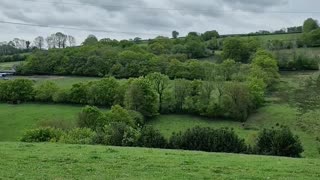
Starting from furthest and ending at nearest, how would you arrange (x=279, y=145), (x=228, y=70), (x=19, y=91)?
(x=228, y=70)
(x=19, y=91)
(x=279, y=145)

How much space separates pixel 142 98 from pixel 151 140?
193 ft

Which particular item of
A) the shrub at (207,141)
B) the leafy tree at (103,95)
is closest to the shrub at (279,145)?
the shrub at (207,141)

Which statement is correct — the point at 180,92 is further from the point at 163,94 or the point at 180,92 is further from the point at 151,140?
the point at 151,140

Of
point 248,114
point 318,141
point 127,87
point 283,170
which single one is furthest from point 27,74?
point 283,170

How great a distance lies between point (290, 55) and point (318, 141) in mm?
77722

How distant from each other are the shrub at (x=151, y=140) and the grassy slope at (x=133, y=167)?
2304 cm

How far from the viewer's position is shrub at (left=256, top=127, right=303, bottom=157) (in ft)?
158

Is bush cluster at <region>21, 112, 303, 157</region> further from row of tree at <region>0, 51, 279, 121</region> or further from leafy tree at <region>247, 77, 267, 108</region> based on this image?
leafy tree at <region>247, 77, 267, 108</region>

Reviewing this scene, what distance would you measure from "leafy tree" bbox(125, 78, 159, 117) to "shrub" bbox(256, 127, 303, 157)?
58350 millimetres

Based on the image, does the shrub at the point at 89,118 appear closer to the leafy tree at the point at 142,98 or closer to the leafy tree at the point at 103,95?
the leafy tree at the point at 142,98

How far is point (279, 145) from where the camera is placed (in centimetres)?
4838

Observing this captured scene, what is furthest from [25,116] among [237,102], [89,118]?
[237,102]

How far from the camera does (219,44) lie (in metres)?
190

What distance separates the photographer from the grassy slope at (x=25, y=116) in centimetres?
9381
